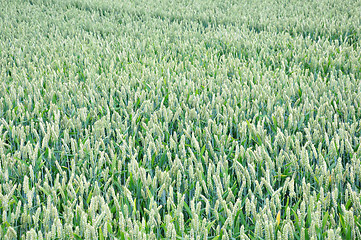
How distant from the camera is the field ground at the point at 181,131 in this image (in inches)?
55.1

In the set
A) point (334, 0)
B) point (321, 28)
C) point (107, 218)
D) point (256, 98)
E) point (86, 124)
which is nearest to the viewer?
point (107, 218)

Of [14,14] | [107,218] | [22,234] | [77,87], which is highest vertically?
[14,14]

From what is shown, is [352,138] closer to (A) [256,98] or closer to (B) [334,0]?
(A) [256,98]

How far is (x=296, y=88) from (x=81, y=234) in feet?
6.79

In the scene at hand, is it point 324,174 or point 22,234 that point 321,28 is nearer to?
point 324,174

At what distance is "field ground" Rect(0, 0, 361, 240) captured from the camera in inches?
55.1

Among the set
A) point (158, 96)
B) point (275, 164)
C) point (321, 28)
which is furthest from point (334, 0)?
point (275, 164)

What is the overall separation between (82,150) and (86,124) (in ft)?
1.90

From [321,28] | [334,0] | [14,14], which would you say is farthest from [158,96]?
[334,0]

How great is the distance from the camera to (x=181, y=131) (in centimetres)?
223

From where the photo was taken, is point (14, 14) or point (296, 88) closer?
point (296, 88)

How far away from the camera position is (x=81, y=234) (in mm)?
1327

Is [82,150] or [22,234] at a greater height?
[82,150]

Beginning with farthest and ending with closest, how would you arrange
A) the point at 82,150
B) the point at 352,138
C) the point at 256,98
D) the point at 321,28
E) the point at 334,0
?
the point at 334,0 → the point at 321,28 → the point at 256,98 → the point at 352,138 → the point at 82,150
